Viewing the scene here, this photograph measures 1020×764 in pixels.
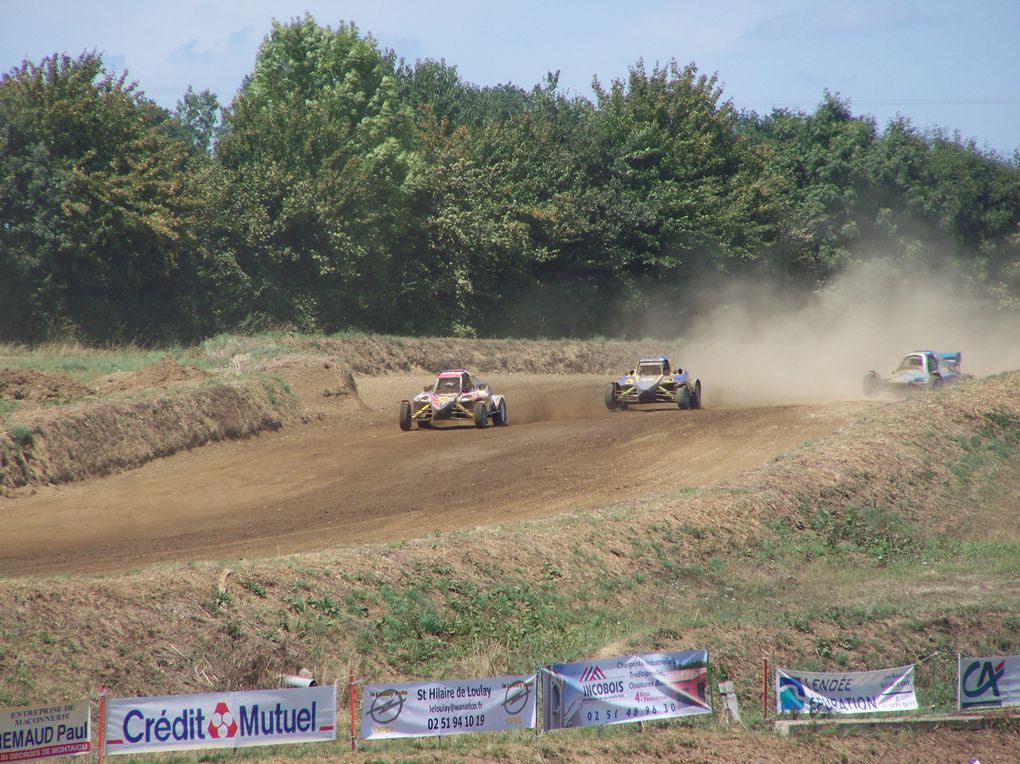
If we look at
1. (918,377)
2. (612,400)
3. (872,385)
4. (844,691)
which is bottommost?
(844,691)

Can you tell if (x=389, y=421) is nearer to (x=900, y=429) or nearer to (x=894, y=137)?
(x=900, y=429)

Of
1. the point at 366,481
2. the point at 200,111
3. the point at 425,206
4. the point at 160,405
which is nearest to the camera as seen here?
the point at 366,481

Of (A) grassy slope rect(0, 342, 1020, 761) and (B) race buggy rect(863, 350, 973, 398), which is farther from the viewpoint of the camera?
(B) race buggy rect(863, 350, 973, 398)

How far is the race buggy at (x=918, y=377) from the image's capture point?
105ft

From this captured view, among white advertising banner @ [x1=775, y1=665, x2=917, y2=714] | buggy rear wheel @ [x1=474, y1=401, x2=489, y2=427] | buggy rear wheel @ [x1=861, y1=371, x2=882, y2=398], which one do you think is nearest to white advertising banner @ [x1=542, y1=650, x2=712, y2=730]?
white advertising banner @ [x1=775, y1=665, x2=917, y2=714]

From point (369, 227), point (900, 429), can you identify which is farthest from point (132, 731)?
point (369, 227)

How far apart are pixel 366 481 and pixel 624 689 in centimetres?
1213

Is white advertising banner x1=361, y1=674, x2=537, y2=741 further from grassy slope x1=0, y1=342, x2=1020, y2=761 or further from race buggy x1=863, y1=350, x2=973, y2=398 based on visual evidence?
race buggy x1=863, y1=350, x2=973, y2=398

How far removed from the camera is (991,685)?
11.3 meters

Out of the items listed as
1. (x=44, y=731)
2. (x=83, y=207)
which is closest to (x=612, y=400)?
(x=83, y=207)

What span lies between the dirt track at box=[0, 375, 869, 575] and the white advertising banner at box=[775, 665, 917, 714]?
7366mm

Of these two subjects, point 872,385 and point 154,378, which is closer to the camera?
point 154,378

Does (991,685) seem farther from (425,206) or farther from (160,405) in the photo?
(425,206)

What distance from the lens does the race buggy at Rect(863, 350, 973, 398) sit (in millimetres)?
31922
